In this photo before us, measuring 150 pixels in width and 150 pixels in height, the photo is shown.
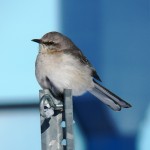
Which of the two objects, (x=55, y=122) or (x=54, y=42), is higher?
(x=54, y=42)

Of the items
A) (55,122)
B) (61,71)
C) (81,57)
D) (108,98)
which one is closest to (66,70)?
(61,71)

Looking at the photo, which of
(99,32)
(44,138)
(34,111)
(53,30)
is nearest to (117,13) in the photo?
(99,32)

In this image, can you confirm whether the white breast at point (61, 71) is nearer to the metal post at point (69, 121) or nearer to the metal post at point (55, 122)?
the metal post at point (55, 122)

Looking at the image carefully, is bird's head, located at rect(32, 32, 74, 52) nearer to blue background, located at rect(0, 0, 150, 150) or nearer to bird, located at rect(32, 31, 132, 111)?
bird, located at rect(32, 31, 132, 111)

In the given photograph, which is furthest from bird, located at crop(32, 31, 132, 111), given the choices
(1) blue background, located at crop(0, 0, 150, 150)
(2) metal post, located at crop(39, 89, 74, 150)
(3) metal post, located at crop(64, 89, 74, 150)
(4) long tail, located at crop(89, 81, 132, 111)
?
(3) metal post, located at crop(64, 89, 74, 150)

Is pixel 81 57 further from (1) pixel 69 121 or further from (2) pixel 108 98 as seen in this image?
(1) pixel 69 121

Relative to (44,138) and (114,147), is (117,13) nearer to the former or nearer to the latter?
(114,147)

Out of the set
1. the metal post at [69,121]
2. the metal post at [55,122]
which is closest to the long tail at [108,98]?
the metal post at [55,122]
